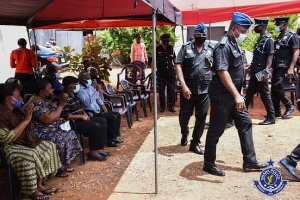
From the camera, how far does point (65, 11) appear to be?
7070 millimetres

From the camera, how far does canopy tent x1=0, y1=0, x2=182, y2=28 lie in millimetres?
5734

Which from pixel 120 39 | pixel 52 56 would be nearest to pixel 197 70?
pixel 52 56

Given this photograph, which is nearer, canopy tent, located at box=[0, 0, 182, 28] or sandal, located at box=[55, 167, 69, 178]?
sandal, located at box=[55, 167, 69, 178]

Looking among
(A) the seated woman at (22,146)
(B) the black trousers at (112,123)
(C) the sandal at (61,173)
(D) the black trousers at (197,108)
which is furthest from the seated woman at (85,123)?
(D) the black trousers at (197,108)

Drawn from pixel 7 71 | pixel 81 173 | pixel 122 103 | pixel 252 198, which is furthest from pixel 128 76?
pixel 252 198

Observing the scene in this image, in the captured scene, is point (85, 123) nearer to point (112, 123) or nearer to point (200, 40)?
point (112, 123)

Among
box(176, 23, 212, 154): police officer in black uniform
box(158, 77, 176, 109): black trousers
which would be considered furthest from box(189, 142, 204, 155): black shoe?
box(158, 77, 176, 109): black trousers

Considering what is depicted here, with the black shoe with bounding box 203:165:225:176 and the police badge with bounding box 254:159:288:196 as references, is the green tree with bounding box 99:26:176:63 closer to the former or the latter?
the black shoe with bounding box 203:165:225:176

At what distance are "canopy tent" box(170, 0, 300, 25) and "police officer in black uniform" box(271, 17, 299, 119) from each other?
0.68 meters

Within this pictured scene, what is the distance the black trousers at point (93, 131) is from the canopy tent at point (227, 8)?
4.32 metres

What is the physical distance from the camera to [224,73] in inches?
149

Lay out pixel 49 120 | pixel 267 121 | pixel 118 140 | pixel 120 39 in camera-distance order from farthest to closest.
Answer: pixel 120 39 < pixel 267 121 < pixel 118 140 < pixel 49 120

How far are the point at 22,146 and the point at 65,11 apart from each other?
4.17 m

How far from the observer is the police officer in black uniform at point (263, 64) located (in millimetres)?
6195
